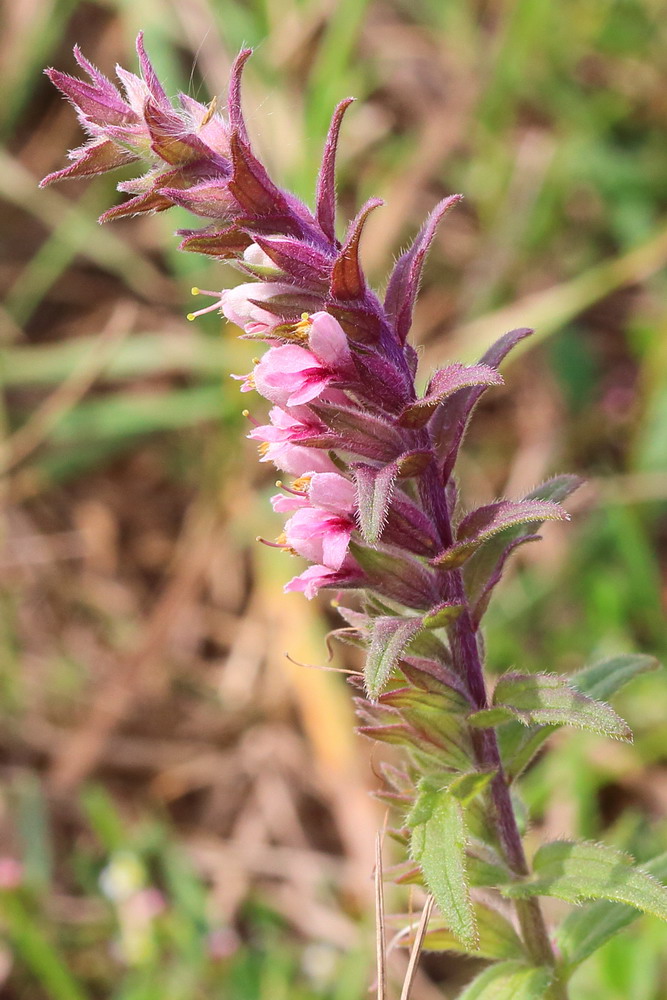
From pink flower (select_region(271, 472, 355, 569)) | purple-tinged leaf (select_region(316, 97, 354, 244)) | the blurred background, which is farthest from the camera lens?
the blurred background

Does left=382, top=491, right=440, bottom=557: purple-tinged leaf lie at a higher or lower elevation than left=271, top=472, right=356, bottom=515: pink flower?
lower

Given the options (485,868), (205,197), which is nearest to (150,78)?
(205,197)

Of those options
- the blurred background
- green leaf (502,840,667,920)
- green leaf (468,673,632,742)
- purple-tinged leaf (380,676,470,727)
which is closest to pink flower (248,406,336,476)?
purple-tinged leaf (380,676,470,727)

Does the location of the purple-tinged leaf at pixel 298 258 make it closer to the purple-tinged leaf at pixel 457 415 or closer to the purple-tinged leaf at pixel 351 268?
the purple-tinged leaf at pixel 351 268

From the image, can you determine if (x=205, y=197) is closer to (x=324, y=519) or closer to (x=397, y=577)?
(x=324, y=519)

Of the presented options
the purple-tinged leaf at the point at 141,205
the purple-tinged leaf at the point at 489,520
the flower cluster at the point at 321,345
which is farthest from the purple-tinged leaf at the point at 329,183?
the purple-tinged leaf at the point at 489,520

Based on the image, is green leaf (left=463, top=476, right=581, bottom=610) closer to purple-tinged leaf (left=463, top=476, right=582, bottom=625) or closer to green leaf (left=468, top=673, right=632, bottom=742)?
purple-tinged leaf (left=463, top=476, right=582, bottom=625)

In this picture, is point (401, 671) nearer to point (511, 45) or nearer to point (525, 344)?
point (525, 344)
